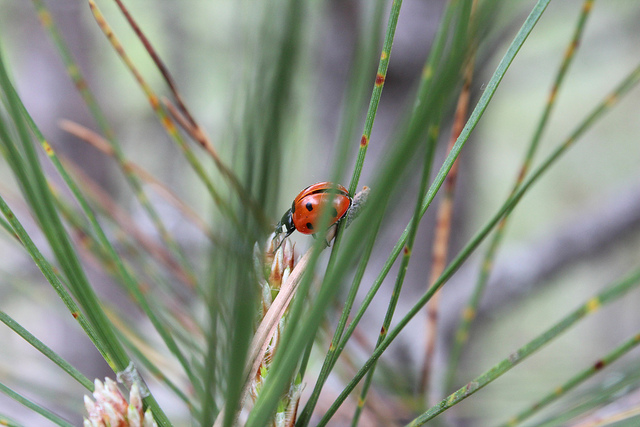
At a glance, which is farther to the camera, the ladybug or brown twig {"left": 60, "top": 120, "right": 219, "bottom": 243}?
brown twig {"left": 60, "top": 120, "right": 219, "bottom": 243}

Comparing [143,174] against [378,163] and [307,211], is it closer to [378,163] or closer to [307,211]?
[307,211]

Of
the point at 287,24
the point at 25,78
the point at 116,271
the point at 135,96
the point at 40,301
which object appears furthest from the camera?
the point at 135,96

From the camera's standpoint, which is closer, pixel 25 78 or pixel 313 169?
pixel 313 169

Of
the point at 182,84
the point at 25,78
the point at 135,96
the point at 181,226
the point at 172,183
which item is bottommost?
the point at 181,226

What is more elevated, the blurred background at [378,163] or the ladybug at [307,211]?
the blurred background at [378,163]

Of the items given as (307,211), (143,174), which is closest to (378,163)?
(307,211)

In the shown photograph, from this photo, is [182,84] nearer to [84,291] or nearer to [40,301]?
[40,301]

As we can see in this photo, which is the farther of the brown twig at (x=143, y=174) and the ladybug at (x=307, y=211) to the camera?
the brown twig at (x=143, y=174)

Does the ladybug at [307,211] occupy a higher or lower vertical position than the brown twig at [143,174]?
lower

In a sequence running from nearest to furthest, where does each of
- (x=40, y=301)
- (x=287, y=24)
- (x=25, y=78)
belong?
(x=287, y=24) → (x=40, y=301) → (x=25, y=78)

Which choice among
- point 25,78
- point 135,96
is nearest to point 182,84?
point 135,96

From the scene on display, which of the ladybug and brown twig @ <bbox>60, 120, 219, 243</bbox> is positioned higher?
brown twig @ <bbox>60, 120, 219, 243</bbox>
